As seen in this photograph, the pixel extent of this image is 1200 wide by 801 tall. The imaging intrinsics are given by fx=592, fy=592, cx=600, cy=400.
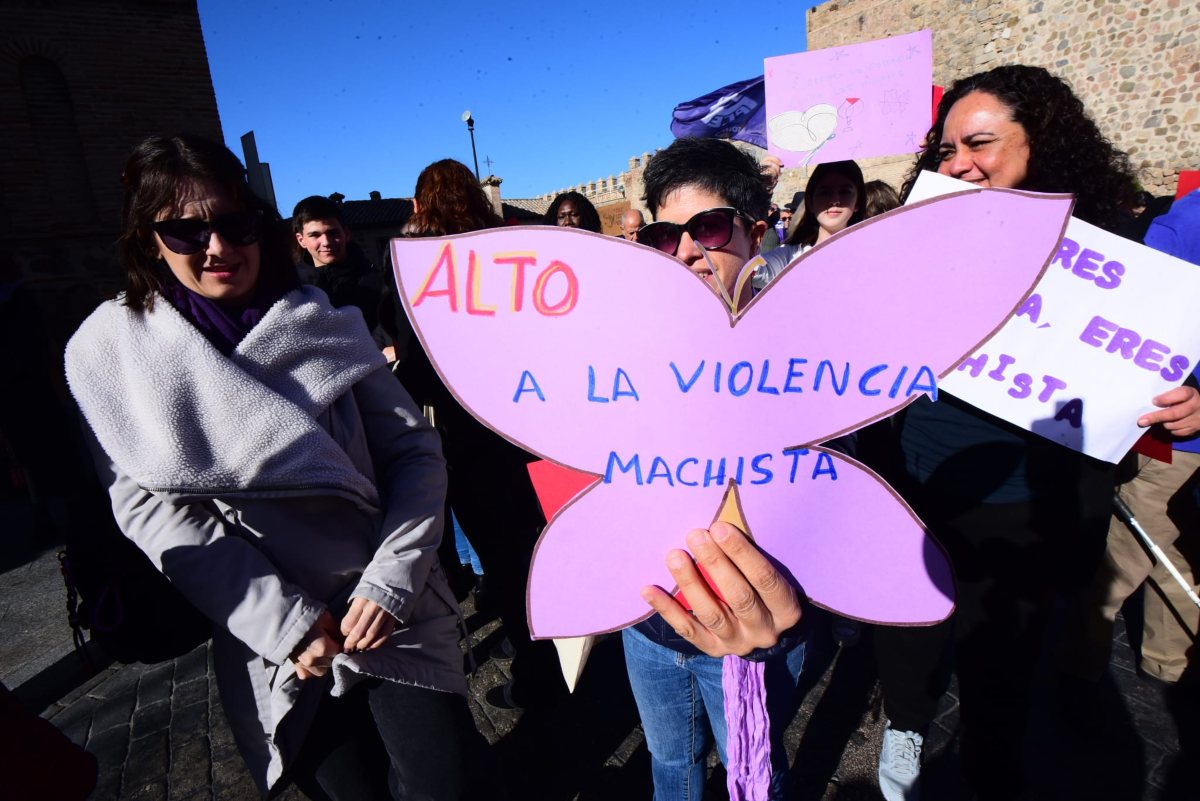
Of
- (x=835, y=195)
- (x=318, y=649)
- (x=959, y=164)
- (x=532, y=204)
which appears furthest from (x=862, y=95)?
(x=532, y=204)

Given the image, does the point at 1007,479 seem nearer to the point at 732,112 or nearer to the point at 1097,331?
the point at 1097,331

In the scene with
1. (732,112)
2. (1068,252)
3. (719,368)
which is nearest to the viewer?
(719,368)

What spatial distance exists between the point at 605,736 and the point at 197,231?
2.15 metres

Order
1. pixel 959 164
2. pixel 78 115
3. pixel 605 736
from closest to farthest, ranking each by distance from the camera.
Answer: pixel 959 164 → pixel 605 736 → pixel 78 115

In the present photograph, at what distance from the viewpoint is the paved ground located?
2008mm

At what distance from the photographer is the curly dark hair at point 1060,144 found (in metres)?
1.29

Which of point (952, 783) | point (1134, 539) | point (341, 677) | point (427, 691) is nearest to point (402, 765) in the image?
point (427, 691)

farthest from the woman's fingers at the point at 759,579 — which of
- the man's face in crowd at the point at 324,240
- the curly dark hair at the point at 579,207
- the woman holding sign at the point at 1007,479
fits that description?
the curly dark hair at the point at 579,207

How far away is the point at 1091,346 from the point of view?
1.14 meters

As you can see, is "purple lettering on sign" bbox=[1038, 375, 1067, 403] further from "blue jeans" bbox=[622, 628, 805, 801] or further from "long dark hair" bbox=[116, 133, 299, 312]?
"long dark hair" bbox=[116, 133, 299, 312]

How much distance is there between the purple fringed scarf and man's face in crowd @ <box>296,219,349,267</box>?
8.85 feet

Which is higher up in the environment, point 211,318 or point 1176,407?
point 211,318

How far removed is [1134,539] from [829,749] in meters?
1.33

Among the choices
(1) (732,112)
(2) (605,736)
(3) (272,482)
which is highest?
(1) (732,112)
